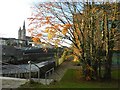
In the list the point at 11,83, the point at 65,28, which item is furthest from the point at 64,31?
the point at 11,83

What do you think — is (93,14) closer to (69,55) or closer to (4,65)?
(69,55)

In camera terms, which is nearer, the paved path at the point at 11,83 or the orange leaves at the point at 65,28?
the paved path at the point at 11,83

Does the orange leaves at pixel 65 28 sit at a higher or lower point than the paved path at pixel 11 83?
higher

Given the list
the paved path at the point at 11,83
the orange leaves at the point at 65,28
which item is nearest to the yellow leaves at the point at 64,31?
the orange leaves at the point at 65,28

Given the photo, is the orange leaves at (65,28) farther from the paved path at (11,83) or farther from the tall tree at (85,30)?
the paved path at (11,83)

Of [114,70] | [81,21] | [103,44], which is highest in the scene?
[81,21]

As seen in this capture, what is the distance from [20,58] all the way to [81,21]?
11.5m

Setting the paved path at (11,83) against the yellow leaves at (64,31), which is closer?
the paved path at (11,83)

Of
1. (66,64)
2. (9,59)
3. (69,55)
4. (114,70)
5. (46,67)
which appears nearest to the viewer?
(69,55)

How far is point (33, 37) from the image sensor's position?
1573 cm

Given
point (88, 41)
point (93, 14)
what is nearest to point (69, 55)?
point (88, 41)

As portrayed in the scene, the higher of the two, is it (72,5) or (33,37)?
(72,5)

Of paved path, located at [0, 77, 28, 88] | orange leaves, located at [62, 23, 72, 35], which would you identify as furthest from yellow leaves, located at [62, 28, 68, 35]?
paved path, located at [0, 77, 28, 88]

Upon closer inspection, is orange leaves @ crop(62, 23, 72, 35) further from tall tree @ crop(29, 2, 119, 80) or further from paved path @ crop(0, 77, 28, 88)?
paved path @ crop(0, 77, 28, 88)
